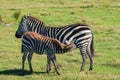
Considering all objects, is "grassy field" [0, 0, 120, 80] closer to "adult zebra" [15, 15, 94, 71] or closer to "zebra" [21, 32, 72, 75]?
"zebra" [21, 32, 72, 75]

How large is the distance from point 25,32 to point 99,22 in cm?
1164

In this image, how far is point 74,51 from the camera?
17188 millimetres

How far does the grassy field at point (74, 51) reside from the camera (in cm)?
1262

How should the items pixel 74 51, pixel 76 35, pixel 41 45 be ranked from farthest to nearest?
pixel 74 51 < pixel 76 35 < pixel 41 45

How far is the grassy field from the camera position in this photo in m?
12.6

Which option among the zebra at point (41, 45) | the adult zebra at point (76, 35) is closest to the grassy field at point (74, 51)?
the zebra at point (41, 45)

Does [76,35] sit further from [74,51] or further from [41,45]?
[74,51]

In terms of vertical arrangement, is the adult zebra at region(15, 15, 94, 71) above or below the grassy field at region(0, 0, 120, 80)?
above

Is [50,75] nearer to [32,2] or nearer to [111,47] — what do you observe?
[111,47]

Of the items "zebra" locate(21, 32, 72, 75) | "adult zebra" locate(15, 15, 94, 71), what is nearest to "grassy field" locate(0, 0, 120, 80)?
"zebra" locate(21, 32, 72, 75)

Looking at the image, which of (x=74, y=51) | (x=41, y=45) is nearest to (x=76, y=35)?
(x=41, y=45)

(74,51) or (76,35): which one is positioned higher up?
(76,35)

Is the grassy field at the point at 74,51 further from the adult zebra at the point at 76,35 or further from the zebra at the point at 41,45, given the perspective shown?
the adult zebra at the point at 76,35

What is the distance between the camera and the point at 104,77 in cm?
1191
